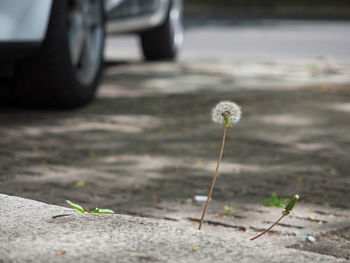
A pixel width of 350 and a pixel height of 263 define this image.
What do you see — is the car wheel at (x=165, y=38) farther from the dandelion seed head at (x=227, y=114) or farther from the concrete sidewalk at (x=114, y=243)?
the concrete sidewalk at (x=114, y=243)

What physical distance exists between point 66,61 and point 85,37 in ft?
1.68

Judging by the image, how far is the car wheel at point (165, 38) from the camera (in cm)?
725

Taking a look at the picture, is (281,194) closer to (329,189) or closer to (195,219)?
(329,189)

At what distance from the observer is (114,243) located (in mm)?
1618

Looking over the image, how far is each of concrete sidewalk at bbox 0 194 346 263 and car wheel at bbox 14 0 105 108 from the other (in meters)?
2.25

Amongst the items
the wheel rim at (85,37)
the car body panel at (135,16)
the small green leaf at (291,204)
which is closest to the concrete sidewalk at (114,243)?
the small green leaf at (291,204)

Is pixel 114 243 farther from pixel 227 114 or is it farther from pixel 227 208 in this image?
pixel 227 208

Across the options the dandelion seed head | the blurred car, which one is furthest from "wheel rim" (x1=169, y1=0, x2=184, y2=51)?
the dandelion seed head

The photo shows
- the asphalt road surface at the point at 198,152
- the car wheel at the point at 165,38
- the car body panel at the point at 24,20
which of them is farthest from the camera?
the car wheel at the point at 165,38

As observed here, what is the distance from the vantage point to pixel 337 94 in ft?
17.5

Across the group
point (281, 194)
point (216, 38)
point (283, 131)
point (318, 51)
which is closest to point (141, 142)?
point (283, 131)

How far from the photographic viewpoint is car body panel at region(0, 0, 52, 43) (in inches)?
136

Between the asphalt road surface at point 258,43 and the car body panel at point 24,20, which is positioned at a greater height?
the car body panel at point 24,20

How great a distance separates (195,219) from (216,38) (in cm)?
854
